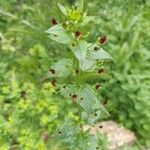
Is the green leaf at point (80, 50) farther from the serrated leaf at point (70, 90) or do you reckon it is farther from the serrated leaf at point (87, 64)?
the serrated leaf at point (70, 90)

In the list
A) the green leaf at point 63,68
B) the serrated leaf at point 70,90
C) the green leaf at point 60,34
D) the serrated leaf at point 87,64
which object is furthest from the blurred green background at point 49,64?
the green leaf at point 60,34

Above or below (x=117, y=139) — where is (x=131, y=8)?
above

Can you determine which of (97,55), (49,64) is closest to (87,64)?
(97,55)

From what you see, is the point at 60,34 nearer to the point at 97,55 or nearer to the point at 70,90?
the point at 97,55

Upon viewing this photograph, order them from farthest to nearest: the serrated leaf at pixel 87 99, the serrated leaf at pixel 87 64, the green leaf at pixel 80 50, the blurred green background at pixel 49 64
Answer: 1. the blurred green background at pixel 49 64
2. the serrated leaf at pixel 87 99
3. the serrated leaf at pixel 87 64
4. the green leaf at pixel 80 50

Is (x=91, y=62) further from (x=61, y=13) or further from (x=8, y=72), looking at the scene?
(x=8, y=72)

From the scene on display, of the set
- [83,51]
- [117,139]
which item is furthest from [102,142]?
[83,51]
